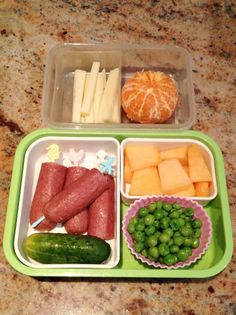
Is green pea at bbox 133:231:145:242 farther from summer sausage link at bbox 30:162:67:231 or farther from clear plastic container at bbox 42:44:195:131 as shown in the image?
clear plastic container at bbox 42:44:195:131

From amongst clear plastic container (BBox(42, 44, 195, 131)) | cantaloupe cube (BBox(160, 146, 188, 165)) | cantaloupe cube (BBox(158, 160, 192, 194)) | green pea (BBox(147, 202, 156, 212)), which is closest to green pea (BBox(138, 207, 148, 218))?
green pea (BBox(147, 202, 156, 212))

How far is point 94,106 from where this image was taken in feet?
4.29

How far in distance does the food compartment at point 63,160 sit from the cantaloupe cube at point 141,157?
4 centimetres

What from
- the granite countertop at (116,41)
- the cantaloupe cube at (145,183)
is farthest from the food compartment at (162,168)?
the granite countertop at (116,41)

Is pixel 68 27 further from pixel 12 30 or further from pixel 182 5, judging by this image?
pixel 182 5

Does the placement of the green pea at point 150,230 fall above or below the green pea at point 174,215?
below

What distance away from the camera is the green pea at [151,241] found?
998 mm

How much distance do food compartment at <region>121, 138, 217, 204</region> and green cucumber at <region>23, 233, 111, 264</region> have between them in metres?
0.19

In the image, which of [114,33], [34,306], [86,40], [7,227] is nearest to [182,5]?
[114,33]

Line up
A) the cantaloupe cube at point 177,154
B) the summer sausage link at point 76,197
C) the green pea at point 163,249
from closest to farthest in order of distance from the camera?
1. the green pea at point 163,249
2. the summer sausage link at point 76,197
3. the cantaloupe cube at point 177,154

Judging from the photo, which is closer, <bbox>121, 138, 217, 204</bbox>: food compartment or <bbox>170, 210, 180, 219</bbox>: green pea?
<bbox>170, 210, 180, 219</bbox>: green pea

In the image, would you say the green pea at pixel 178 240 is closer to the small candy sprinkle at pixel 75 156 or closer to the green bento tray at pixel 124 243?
the green bento tray at pixel 124 243

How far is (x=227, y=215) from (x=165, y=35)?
798mm

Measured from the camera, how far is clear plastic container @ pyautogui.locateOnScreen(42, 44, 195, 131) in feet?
4.26
